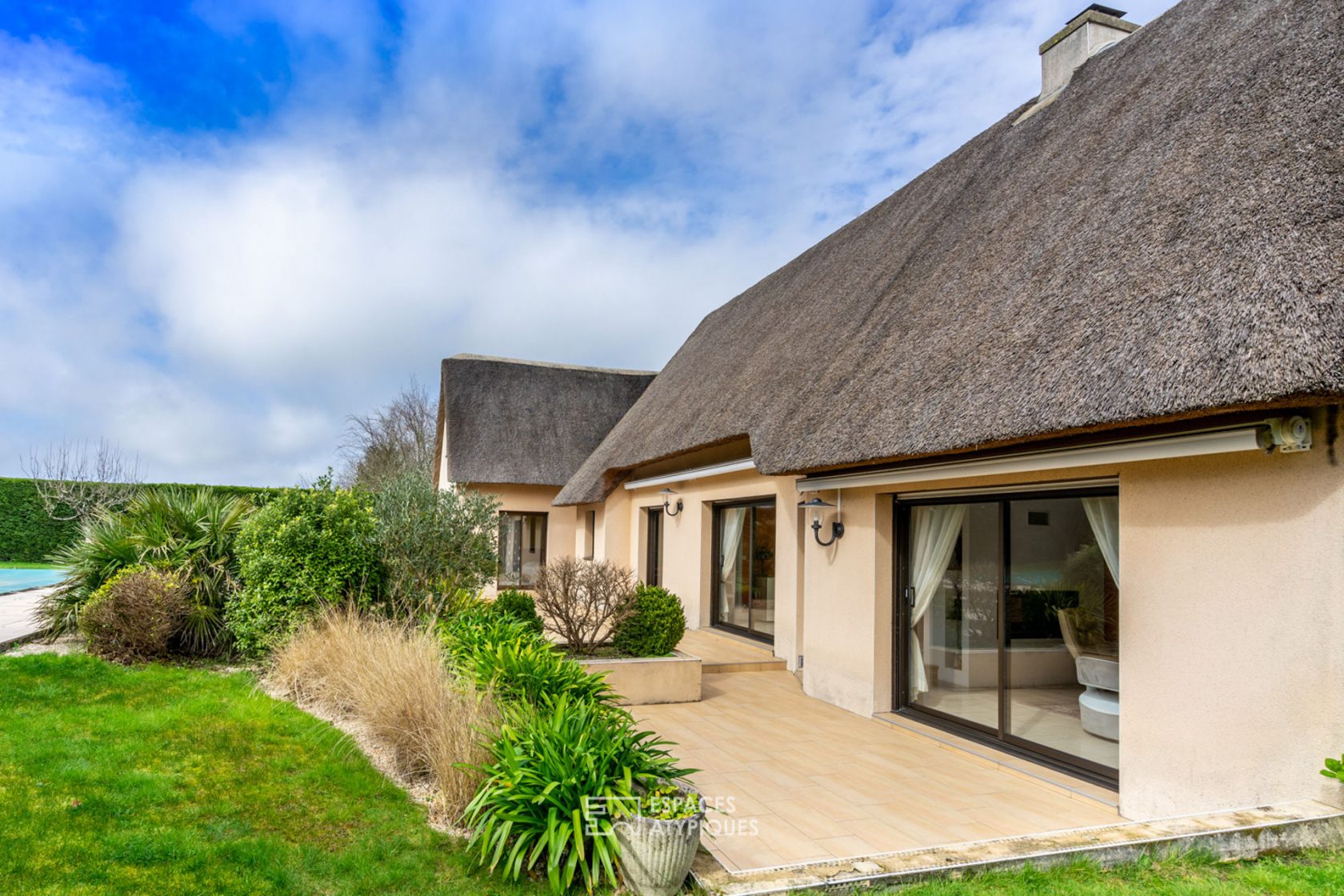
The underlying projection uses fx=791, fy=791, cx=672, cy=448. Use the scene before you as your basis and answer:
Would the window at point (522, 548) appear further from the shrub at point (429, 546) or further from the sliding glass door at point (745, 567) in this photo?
the shrub at point (429, 546)

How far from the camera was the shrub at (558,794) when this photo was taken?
156 inches

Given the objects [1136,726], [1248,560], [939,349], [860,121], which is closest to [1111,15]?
[860,121]

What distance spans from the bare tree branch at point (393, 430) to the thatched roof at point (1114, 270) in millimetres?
29805

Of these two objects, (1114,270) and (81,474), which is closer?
(1114,270)

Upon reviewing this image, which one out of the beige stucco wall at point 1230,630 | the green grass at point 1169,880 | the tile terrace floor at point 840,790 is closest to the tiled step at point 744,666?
the tile terrace floor at point 840,790

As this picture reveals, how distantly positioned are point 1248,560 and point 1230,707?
83 cm

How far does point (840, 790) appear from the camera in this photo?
5.61 m

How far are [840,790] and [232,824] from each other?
3.94 meters

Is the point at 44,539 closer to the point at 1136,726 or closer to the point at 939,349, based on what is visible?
the point at 939,349

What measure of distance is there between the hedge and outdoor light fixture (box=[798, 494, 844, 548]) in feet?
64.2

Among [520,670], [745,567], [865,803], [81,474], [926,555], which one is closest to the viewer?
[865,803]

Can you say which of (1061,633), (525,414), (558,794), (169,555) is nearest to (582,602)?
(558,794)

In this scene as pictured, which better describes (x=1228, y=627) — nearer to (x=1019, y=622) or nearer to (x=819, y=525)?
(x=1019, y=622)

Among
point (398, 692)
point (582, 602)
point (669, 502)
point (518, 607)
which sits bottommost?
point (398, 692)
